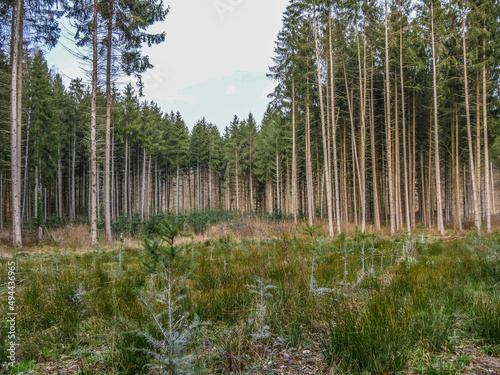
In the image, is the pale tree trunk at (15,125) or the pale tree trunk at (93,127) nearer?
the pale tree trunk at (15,125)

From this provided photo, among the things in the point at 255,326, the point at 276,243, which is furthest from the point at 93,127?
the point at 255,326

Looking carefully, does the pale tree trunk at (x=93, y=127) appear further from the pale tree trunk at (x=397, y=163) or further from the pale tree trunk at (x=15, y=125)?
the pale tree trunk at (x=397, y=163)

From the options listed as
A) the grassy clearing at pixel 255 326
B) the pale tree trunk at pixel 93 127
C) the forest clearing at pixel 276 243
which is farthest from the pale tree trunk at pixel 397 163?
the pale tree trunk at pixel 93 127

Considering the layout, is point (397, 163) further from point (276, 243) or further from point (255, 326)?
point (255, 326)

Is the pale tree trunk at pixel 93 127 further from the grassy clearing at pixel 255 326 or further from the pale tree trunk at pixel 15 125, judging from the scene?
the grassy clearing at pixel 255 326

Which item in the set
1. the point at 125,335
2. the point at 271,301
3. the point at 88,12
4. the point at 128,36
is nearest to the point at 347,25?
the point at 128,36

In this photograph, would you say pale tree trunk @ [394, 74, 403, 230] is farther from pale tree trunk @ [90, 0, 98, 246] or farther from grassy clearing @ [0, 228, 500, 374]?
pale tree trunk @ [90, 0, 98, 246]

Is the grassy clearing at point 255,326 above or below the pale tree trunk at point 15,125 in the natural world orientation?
below

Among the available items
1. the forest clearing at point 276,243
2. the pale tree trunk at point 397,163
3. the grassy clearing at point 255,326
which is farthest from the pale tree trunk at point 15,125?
the pale tree trunk at point 397,163

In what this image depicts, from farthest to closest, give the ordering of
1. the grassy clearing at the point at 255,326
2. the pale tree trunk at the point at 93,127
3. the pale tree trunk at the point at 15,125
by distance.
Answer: the pale tree trunk at the point at 93,127 → the pale tree trunk at the point at 15,125 → the grassy clearing at the point at 255,326

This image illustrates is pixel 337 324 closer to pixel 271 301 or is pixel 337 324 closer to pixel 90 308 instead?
pixel 271 301

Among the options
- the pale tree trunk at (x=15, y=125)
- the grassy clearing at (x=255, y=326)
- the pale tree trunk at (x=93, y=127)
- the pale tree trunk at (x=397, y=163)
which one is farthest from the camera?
the pale tree trunk at (x=397, y=163)

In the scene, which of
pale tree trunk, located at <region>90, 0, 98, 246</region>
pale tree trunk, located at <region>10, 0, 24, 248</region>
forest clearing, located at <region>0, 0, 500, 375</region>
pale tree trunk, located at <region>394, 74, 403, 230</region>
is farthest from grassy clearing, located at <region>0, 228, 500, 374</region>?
pale tree trunk, located at <region>394, 74, 403, 230</region>

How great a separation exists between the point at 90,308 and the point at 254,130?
39878 millimetres
